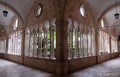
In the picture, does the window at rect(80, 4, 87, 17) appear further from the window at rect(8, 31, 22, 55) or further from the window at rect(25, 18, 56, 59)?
the window at rect(8, 31, 22, 55)

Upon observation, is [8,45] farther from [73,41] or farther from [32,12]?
[73,41]

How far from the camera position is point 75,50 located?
7.16 m

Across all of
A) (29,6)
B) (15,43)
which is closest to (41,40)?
(29,6)

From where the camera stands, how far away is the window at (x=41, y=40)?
6789 millimetres

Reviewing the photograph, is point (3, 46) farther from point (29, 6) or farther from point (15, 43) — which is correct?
point (29, 6)

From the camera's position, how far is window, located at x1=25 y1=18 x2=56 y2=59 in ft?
22.3

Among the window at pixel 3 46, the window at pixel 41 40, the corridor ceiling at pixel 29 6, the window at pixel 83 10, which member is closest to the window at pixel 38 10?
the corridor ceiling at pixel 29 6

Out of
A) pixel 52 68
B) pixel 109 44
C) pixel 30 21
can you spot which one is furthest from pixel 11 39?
pixel 109 44

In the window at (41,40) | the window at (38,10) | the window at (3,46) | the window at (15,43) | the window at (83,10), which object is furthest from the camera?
the window at (3,46)

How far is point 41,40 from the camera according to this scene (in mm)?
7605

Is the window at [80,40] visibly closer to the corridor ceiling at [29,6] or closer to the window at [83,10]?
the window at [83,10]

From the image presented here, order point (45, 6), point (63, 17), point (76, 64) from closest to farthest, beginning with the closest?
1. point (63, 17)
2. point (76, 64)
3. point (45, 6)

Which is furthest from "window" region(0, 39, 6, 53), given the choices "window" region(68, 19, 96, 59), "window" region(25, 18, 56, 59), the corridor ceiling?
"window" region(68, 19, 96, 59)

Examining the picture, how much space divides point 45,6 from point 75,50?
324 cm
